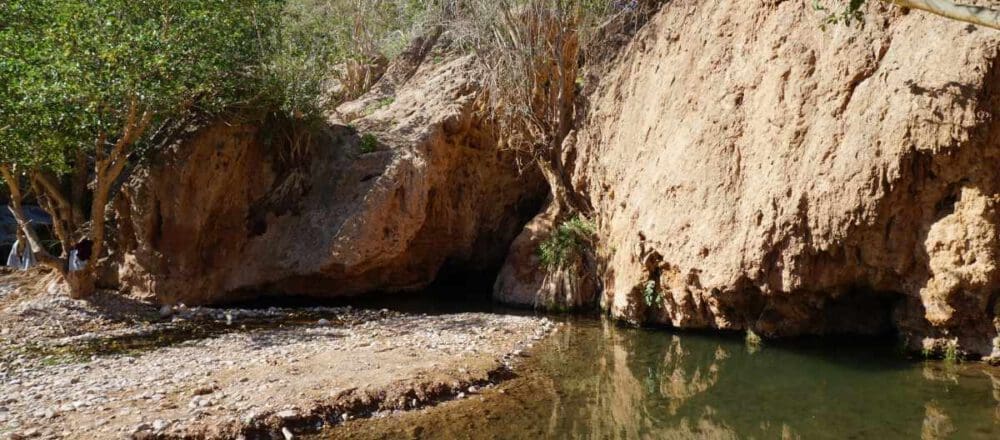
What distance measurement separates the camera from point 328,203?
17.2 metres

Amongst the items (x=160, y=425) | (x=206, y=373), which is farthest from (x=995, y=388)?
(x=206, y=373)

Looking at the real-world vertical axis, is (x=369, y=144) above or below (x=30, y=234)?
above

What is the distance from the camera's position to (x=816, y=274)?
10945 millimetres

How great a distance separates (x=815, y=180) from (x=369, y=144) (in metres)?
10.4

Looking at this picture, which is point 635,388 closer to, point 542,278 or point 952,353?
point 952,353

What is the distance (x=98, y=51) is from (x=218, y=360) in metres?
6.10

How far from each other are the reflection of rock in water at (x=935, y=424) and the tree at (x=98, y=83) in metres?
12.7

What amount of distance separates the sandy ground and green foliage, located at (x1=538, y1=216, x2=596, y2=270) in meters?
1.74

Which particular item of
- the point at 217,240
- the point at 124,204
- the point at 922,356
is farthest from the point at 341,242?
the point at 922,356

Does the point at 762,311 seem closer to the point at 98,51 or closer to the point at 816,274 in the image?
the point at 816,274

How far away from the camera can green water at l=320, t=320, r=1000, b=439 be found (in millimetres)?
8266

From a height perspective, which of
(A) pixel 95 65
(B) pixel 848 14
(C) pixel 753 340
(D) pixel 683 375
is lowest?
(D) pixel 683 375

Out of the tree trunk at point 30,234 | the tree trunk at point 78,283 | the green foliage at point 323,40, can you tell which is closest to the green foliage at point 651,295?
the green foliage at point 323,40

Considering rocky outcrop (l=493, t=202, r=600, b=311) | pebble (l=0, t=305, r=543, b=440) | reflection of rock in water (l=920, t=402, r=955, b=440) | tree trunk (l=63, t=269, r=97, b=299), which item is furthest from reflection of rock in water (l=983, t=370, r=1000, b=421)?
tree trunk (l=63, t=269, r=97, b=299)
